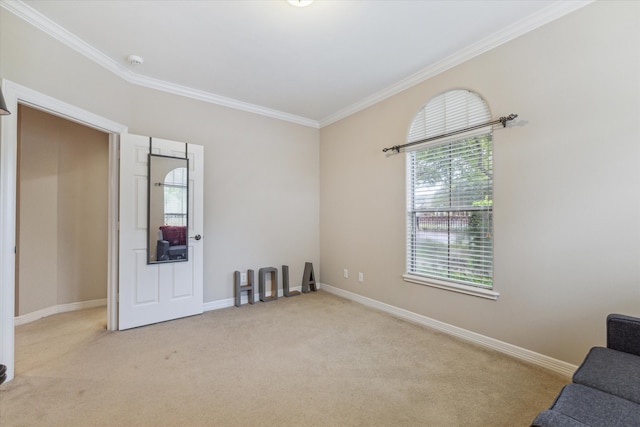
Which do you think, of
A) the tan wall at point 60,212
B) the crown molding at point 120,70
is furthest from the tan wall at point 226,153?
the tan wall at point 60,212

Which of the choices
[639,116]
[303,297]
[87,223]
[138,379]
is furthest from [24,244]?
[639,116]

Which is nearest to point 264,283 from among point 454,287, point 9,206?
point 454,287

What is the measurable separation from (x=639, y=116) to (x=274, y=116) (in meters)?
3.81

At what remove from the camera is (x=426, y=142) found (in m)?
3.05

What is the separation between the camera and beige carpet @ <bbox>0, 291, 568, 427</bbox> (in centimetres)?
166

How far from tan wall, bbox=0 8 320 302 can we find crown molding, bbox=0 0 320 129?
0.05 m

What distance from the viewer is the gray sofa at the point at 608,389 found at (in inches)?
39.1

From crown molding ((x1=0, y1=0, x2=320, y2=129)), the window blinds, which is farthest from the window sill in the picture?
crown molding ((x1=0, y1=0, x2=320, y2=129))

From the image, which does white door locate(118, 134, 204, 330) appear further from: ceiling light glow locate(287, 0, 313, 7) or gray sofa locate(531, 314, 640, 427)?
gray sofa locate(531, 314, 640, 427)

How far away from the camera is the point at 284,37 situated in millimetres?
2482

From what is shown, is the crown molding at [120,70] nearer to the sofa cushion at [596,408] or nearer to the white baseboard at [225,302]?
the white baseboard at [225,302]

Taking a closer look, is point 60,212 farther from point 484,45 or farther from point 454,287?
point 484,45

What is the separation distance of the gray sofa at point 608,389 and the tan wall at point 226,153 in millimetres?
3500

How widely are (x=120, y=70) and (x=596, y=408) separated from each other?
4.40 metres
